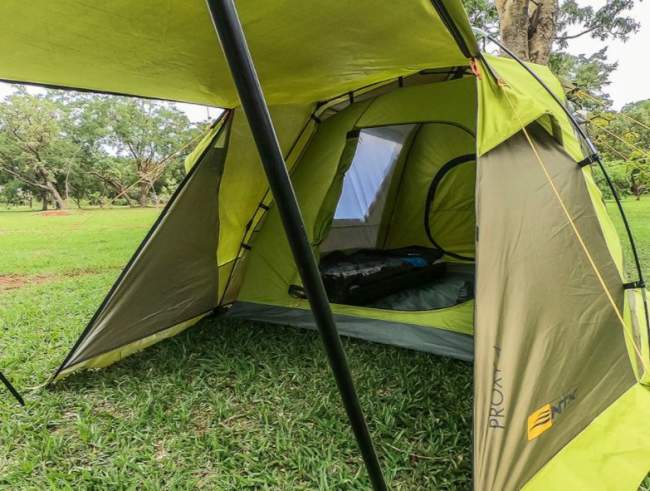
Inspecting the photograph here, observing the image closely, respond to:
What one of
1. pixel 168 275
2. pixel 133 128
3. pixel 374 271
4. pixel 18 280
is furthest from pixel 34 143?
pixel 374 271

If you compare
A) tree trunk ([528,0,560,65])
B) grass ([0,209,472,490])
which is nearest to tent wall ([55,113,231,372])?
grass ([0,209,472,490])

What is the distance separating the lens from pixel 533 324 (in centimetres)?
124

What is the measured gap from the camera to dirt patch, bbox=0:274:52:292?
13.0 feet

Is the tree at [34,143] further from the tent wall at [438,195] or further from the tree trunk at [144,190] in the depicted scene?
the tent wall at [438,195]

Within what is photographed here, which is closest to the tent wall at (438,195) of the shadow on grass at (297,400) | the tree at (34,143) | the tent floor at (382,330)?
the tent floor at (382,330)

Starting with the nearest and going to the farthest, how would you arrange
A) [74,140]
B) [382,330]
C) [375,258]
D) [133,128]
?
[382,330] → [375,258] → [74,140] → [133,128]

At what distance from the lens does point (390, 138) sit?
10.1 ft

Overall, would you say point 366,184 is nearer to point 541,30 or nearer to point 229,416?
point 229,416

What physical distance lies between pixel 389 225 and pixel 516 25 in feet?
8.88

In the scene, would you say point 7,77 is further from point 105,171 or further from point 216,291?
point 105,171


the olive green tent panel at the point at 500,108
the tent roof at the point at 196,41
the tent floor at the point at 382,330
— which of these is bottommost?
the tent floor at the point at 382,330

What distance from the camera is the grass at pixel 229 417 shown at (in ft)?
4.19

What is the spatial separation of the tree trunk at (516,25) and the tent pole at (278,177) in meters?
4.45

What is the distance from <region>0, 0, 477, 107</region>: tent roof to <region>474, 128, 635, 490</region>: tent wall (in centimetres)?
53
